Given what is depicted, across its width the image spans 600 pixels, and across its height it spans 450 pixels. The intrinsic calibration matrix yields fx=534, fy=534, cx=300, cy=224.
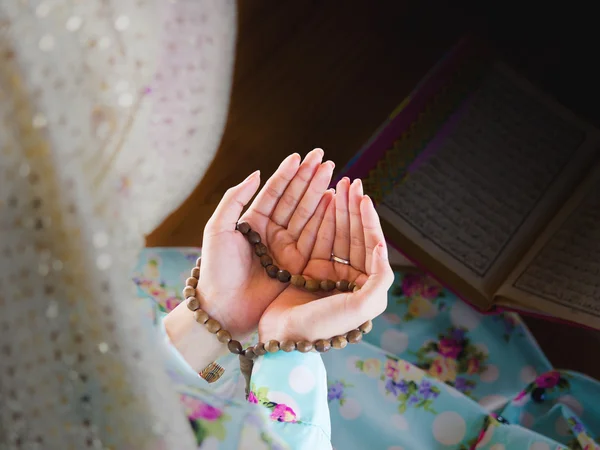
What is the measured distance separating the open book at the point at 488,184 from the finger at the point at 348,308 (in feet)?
1.45

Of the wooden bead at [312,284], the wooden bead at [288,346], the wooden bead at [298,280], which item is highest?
the wooden bead at [312,284]

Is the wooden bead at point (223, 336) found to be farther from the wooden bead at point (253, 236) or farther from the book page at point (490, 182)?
the book page at point (490, 182)

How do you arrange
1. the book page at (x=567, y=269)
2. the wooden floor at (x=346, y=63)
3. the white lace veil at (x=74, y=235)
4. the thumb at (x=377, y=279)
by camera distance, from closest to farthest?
1. the white lace veil at (x=74, y=235)
2. the thumb at (x=377, y=279)
3. the book page at (x=567, y=269)
4. the wooden floor at (x=346, y=63)

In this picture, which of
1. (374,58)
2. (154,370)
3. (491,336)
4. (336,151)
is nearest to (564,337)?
(491,336)

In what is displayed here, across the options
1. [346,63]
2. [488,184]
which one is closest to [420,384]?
[488,184]

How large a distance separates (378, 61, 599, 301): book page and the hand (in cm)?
39

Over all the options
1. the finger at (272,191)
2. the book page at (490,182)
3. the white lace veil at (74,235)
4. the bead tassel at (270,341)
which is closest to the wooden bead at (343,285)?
the bead tassel at (270,341)

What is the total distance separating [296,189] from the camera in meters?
0.56

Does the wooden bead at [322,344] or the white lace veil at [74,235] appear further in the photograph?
the wooden bead at [322,344]

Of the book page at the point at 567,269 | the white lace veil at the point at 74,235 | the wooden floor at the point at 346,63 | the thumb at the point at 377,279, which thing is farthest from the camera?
the wooden floor at the point at 346,63

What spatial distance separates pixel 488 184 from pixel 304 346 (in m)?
0.58

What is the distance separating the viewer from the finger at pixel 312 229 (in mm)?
568

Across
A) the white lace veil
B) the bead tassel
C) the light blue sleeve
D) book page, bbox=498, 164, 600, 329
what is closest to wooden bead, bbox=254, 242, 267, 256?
the bead tassel

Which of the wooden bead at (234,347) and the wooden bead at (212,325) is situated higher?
the wooden bead at (212,325)
